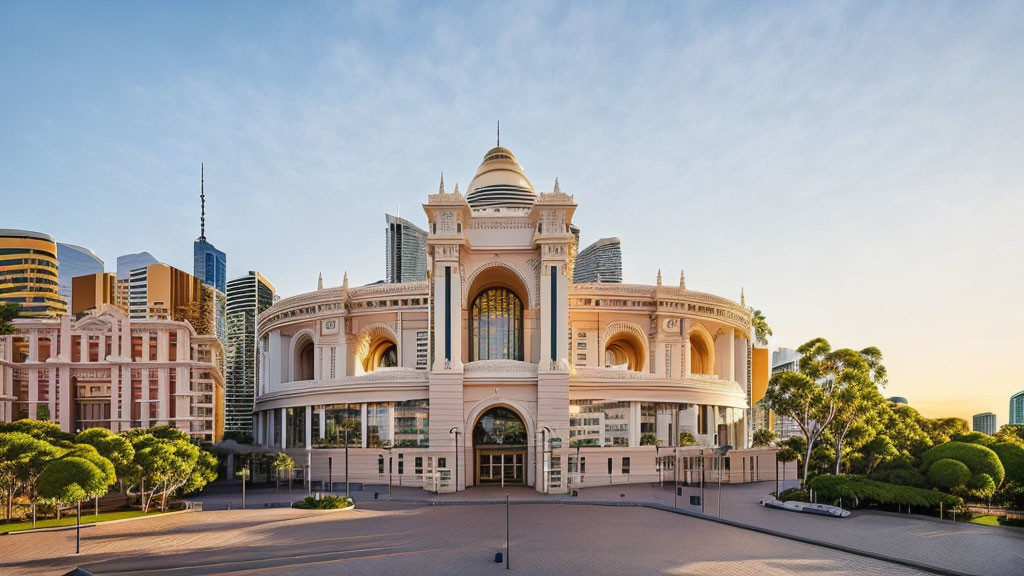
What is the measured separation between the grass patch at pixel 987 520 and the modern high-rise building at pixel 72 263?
5797 inches

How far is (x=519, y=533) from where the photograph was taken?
27.4m

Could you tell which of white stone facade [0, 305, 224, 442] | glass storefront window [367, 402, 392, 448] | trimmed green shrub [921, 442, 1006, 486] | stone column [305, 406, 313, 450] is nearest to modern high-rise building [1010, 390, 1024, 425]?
trimmed green shrub [921, 442, 1006, 486]

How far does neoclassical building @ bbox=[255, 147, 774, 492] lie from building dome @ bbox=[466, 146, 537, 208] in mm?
1514

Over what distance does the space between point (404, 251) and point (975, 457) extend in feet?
346

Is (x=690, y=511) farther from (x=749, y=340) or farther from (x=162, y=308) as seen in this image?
(x=162, y=308)

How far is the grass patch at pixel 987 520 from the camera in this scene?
99.7 feet

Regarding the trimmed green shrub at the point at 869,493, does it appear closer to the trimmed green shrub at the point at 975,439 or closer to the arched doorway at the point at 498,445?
the trimmed green shrub at the point at 975,439

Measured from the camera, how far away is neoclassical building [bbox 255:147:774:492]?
143 feet

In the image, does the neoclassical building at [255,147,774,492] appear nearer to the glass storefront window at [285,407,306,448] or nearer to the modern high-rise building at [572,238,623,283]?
the glass storefront window at [285,407,306,448]

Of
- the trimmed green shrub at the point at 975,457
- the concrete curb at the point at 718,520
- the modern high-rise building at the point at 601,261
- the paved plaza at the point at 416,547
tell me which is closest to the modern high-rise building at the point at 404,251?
the modern high-rise building at the point at 601,261

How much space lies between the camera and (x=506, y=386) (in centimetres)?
4388

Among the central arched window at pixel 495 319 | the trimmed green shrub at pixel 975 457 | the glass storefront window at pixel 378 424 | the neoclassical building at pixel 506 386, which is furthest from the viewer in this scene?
the central arched window at pixel 495 319

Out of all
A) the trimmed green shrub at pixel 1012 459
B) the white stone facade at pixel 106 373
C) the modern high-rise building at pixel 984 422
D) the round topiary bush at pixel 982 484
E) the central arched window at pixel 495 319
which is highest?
the central arched window at pixel 495 319

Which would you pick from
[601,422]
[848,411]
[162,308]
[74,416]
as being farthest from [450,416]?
[162,308]
